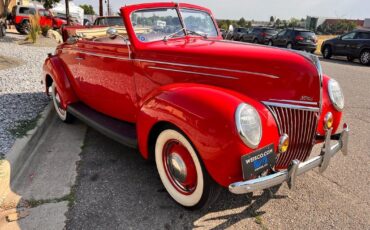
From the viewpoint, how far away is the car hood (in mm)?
2693

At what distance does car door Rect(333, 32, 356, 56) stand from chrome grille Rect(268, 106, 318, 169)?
14.6m

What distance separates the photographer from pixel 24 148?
12.3 ft

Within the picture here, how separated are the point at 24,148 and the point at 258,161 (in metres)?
2.77

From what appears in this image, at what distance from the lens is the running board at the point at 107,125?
338cm

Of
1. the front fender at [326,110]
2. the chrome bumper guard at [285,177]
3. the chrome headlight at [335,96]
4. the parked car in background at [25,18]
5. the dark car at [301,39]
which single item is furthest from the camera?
the parked car in background at [25,18]

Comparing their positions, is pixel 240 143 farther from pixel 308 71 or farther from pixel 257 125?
pixel 308 71

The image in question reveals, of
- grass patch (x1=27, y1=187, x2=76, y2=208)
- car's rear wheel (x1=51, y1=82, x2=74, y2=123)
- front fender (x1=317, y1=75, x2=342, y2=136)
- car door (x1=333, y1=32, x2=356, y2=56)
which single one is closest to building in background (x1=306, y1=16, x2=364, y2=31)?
car door (x1=333, y1=32, x2=356, y2=56)

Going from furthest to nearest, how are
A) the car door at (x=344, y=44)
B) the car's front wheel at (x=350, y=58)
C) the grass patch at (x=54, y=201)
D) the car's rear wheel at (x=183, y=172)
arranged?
the car's front wheel at (x=350, y=58) < the car door at (x=344, y=44) < the grass patch at (x=54, y=201) < the car's rear wheel at (x=183, y=172)

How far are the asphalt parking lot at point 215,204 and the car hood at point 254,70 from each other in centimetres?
100

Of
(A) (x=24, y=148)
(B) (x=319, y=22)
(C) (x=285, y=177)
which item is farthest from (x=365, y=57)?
(B) (x=319, y=22)

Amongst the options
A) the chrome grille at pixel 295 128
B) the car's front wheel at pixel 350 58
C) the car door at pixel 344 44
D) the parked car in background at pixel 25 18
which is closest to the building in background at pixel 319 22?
the car's front wheel at pixel 350 58

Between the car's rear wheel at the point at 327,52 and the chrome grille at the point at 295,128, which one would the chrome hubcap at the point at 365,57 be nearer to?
the car's rear wheel at the point at 327,52

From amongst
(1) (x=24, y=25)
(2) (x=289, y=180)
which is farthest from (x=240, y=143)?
(1) (x=24, y=25)

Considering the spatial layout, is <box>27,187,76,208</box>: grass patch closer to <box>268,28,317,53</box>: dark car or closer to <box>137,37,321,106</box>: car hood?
<box>137,37,321,106</box>: car hood
